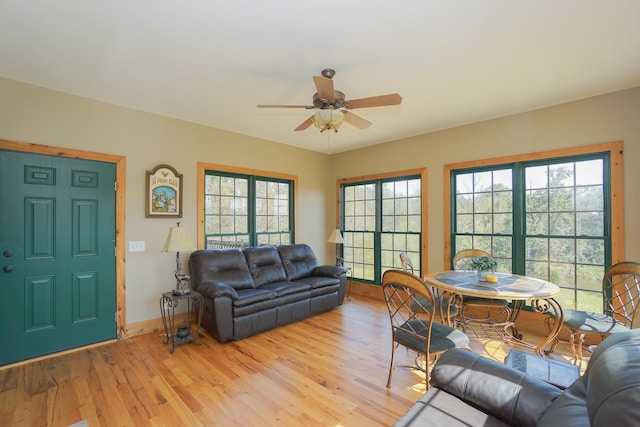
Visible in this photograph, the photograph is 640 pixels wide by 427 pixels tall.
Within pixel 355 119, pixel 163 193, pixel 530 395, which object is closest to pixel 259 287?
pixel 163 193

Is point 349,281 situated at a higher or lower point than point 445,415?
lower

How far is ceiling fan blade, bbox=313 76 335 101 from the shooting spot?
227 centimetres

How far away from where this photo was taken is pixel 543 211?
12.6 feet

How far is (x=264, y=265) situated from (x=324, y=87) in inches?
117

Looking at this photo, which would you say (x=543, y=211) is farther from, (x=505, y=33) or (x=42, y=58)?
(x=42, y=58)

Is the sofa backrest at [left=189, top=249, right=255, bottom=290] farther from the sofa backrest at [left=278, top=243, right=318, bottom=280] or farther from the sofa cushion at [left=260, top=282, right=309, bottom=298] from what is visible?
the sofa backrest at [left=278, top=243, right=318, bottom=280]

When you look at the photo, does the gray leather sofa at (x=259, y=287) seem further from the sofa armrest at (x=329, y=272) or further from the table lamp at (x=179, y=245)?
the table lamp at (x=179, y=245)

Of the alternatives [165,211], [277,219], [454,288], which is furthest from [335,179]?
[454,288]

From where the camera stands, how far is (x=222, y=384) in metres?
2.61

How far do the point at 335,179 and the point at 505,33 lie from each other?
4187 millimetres

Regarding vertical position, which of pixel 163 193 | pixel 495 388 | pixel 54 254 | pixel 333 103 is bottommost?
pixel 495 388

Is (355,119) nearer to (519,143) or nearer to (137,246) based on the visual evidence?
(519,143)

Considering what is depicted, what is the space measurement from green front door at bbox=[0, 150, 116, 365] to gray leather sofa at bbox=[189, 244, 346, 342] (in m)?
1.07

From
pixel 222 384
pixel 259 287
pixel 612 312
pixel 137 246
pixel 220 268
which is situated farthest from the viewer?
pixel 259 287
